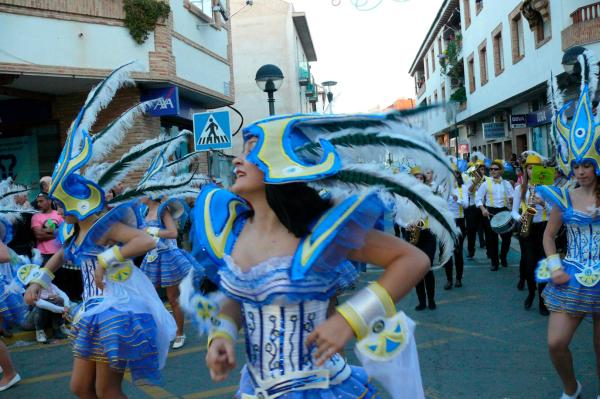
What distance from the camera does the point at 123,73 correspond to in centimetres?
460

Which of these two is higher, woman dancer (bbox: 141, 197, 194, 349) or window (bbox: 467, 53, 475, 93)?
window (bbox: 467, 53, 475, 93)

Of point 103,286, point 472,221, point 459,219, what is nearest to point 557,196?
point 103,286

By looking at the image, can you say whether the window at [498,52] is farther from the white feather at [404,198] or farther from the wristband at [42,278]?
the white feather at [404,198]

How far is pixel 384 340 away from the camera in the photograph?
199 cm

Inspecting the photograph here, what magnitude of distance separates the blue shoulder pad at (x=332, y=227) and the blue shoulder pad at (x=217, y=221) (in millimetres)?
394

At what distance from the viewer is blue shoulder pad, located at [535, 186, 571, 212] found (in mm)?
4301

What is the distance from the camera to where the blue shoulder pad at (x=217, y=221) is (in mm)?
2410

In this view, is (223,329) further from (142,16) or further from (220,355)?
(142,16)

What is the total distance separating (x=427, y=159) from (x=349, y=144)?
0.97 feet

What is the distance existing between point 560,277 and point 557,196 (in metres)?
0.61

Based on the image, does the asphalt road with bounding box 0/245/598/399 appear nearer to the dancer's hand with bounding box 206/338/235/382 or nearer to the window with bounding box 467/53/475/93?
the dancer's hand with bounding box 206/338/235/382

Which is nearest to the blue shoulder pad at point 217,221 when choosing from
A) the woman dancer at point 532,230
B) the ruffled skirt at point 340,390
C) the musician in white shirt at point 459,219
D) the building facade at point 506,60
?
the ruffled skirt at point 340,390

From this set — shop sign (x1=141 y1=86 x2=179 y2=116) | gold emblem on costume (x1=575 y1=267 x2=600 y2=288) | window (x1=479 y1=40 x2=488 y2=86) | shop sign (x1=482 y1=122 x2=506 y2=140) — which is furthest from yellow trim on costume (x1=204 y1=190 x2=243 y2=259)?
window (x1=479 y1=40 x2=488 y2=86)

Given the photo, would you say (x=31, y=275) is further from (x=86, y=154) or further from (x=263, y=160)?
(x=263, y=160)
